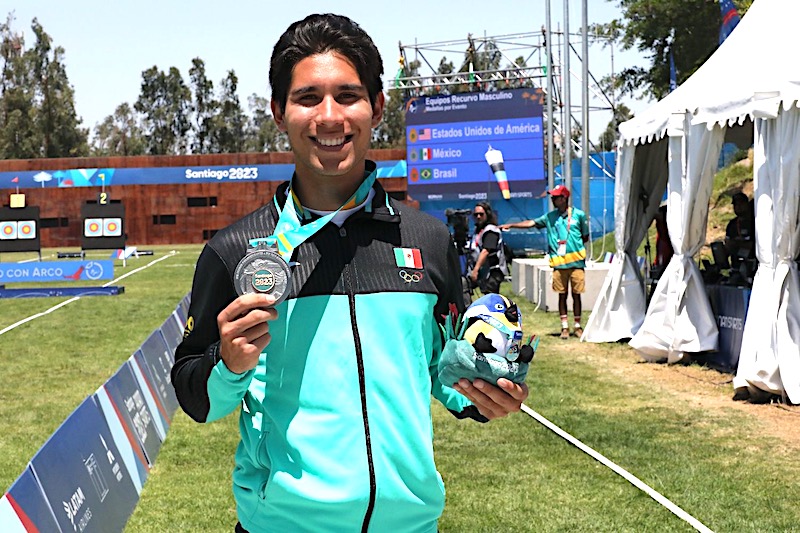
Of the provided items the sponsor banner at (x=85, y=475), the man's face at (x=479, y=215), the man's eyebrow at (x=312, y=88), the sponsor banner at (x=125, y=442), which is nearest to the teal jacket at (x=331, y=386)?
the man's eyebrow at (x=312, y=88)

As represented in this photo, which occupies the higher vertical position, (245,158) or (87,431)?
(245,158)

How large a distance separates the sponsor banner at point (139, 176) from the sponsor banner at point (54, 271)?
31157 mm

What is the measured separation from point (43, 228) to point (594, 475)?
54816 mm

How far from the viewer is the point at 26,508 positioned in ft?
13.8

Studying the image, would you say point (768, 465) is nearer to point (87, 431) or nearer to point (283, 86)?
point (87, 431)

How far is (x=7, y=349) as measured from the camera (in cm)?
1551

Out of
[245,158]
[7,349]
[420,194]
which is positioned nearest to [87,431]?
[7,349]

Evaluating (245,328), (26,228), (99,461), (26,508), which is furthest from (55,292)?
(245,328)

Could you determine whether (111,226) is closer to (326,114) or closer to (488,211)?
(488,211)

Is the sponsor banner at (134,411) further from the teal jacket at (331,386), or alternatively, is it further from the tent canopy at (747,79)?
the tent canopy at (747,79)

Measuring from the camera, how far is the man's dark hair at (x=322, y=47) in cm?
242

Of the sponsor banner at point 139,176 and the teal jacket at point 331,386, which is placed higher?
the sponsor banner at point 139,176

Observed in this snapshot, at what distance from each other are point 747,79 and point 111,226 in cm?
2554

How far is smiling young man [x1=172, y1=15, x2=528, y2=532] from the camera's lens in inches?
Answer: 91.1
